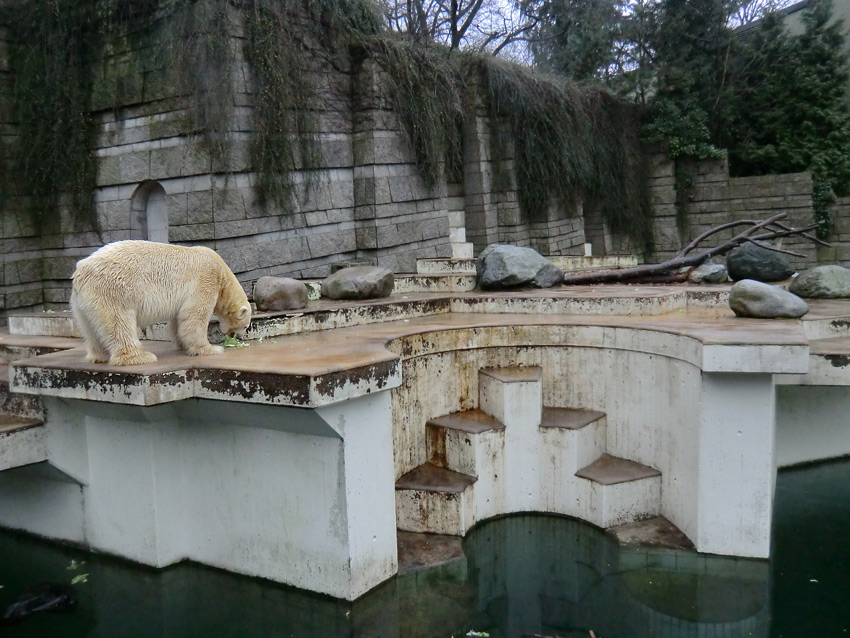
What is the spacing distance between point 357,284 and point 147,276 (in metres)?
3.05

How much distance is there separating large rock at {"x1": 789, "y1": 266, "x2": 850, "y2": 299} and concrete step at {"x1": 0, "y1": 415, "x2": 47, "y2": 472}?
6.92 meters

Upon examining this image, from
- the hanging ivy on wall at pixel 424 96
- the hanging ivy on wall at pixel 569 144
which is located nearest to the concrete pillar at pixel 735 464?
the hanging ivy on wall at pixel 424 96

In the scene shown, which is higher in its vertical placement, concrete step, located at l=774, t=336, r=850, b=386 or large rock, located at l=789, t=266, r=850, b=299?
large rock, located at l=789, t=266, r=850, b=299

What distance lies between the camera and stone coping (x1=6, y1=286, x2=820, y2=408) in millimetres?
3889

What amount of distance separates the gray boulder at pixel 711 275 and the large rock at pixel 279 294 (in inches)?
190

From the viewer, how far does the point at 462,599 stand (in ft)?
14.5

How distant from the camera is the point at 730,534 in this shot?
4691 millimetres

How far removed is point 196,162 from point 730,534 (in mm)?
6180

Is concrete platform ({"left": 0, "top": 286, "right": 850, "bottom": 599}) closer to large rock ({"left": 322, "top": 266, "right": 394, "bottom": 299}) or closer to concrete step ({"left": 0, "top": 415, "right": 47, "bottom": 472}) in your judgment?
concrete step ({"left": 0, "top": 415, "right": 47, "bottom": 472})

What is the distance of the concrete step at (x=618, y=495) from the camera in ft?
17.0

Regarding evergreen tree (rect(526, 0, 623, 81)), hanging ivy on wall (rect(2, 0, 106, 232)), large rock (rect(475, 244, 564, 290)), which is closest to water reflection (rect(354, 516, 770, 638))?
large rock (rect(475, 244, 564, 290))

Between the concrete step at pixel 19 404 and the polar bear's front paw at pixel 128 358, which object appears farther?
the concrete step at pixel 19 404

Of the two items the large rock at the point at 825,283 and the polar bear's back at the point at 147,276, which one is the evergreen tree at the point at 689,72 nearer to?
the large rock at the point at 825,283

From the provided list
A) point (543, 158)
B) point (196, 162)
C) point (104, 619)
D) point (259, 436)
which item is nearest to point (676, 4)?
point (543, 158)
